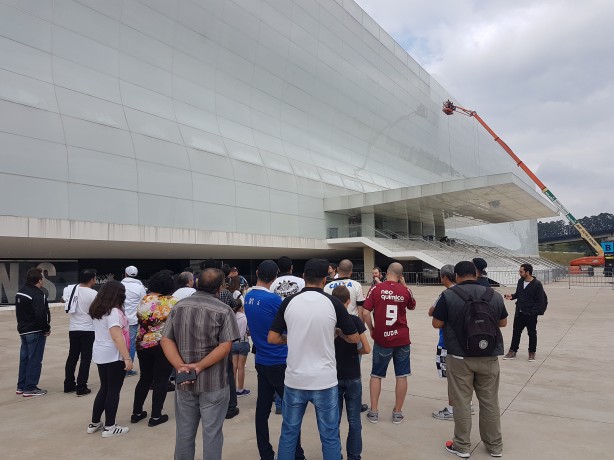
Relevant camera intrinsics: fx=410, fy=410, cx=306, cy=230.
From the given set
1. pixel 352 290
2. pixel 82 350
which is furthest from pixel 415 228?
pixel 82 350

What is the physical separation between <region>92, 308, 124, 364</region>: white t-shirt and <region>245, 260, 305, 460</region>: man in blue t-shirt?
64.1 inches

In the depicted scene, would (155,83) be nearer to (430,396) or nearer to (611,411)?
(430,396)

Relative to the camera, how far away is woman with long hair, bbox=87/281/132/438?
182 inches

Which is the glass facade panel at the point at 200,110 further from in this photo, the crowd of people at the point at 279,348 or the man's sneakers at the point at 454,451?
the man's sneakers at the point at 454,451

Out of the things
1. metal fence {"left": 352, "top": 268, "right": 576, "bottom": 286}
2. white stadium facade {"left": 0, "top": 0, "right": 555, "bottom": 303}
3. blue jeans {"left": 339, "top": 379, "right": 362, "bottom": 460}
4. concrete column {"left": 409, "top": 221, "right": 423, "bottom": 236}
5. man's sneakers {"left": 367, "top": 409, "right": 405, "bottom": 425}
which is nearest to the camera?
blue jeans {"left": 339, "top": 379, "right": 362, "bottom": 460}

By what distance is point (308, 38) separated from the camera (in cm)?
3269

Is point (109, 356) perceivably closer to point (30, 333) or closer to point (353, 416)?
point (30, 333)

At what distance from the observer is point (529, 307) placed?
7.81 metres

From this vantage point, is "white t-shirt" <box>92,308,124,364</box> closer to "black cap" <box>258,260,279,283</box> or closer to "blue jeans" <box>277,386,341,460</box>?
"black cap" <box>258,260,279,283</box>

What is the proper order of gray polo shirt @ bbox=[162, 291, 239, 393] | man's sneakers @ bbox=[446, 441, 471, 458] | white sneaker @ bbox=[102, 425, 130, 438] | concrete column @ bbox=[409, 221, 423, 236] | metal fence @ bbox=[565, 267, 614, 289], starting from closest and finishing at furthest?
gray polo shirt @ bbox=[162, 291, 239, 393]
man's sneakers @ bbox=[446, 441, 471, 458]
white sneaker @ bbox=[102, 425, 130, 438]
metal fence @ bbox=[565, 267, 614, 289]
concrete column @ bbox=[409, 221, 423, 236]

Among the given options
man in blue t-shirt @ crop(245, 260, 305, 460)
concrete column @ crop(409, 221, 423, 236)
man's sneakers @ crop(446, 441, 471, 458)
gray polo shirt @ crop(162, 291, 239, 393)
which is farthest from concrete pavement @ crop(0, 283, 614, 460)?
concrete column @ crop(409, 221, 423, 236)

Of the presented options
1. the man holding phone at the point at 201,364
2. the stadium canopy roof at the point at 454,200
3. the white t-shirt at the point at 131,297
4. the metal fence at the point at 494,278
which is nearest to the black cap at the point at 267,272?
the man holding phone at the point at 201,364

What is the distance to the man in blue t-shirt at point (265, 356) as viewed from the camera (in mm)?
3859

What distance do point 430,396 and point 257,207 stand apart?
70.8 feet
